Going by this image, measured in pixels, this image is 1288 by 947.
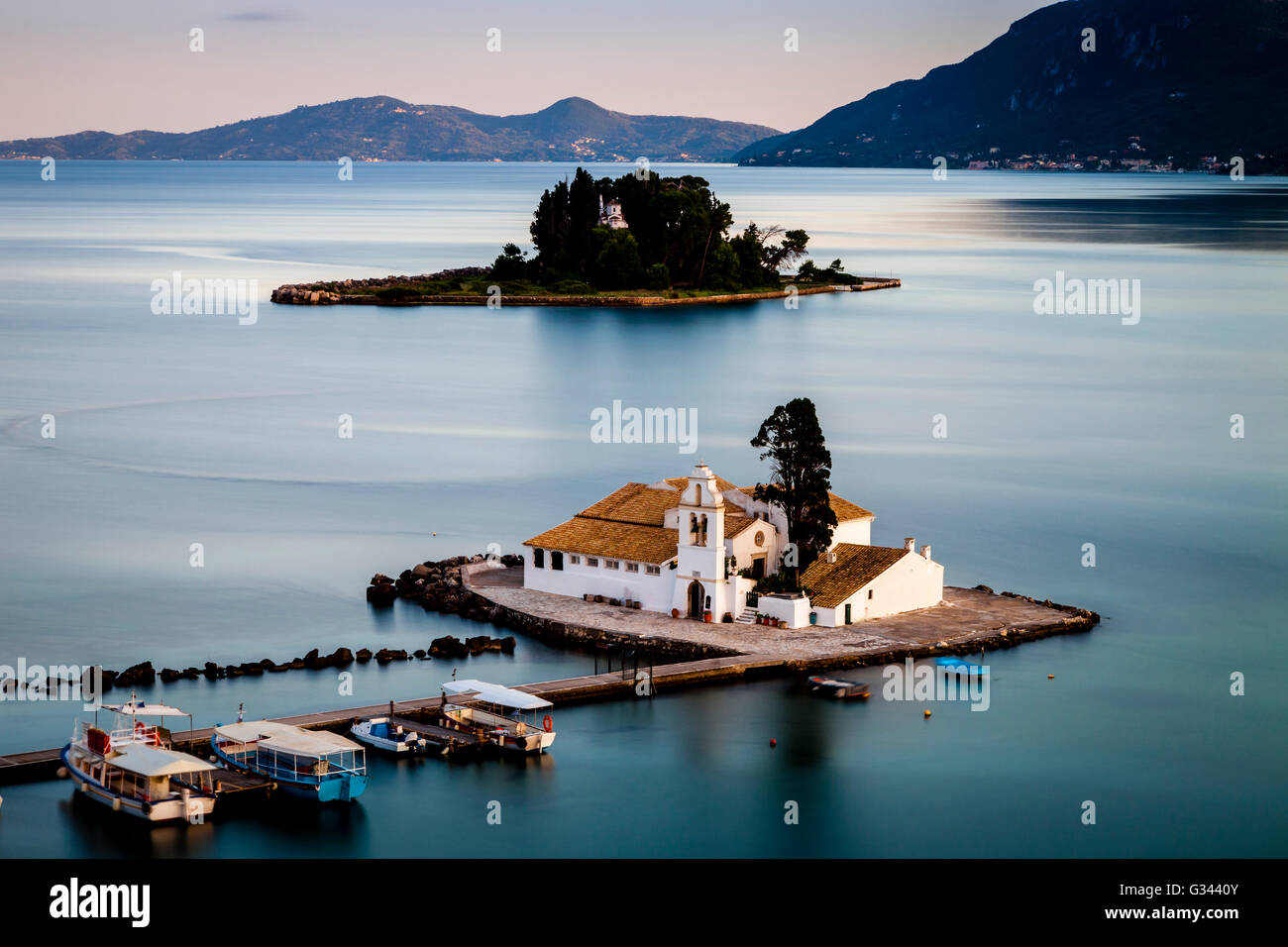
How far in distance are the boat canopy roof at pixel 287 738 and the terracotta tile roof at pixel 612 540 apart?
10.8 metres

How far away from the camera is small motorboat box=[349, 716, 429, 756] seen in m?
32.7

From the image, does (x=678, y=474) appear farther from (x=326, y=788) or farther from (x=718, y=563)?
(x=326, y=788)

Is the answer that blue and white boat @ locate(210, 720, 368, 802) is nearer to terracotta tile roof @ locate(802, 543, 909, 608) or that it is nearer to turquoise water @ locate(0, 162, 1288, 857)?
turquoise water @ locate(0, 162, 1288, 857)

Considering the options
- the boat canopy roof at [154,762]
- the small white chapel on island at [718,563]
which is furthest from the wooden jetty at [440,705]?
the small white chapel on island at [718,563]

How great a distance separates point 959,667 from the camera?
37.8 metres

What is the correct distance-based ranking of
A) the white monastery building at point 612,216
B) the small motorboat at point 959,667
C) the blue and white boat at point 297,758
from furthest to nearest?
the white monastery building at point 612,216 < the small motorboat at point 959,667 < the blue and white boat at point 297,758

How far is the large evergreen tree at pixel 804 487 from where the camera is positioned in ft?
131

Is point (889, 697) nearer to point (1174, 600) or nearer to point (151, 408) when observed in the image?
point (1174, 600)

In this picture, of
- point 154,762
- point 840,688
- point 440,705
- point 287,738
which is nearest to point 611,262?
point 840,688

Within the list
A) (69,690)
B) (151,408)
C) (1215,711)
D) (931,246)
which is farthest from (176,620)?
(931,246)

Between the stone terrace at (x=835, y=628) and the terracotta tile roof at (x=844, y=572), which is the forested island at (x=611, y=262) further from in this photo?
the terracotta tile roof at (x=844, y=572)

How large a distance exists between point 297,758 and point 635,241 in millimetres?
99123

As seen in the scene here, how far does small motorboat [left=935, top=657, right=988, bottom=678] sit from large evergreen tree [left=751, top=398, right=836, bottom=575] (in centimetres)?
416

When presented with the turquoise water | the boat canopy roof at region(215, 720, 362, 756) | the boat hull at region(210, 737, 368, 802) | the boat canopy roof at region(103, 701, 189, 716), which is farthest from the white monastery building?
the boat hull at region(210, 737, 368, 802)
